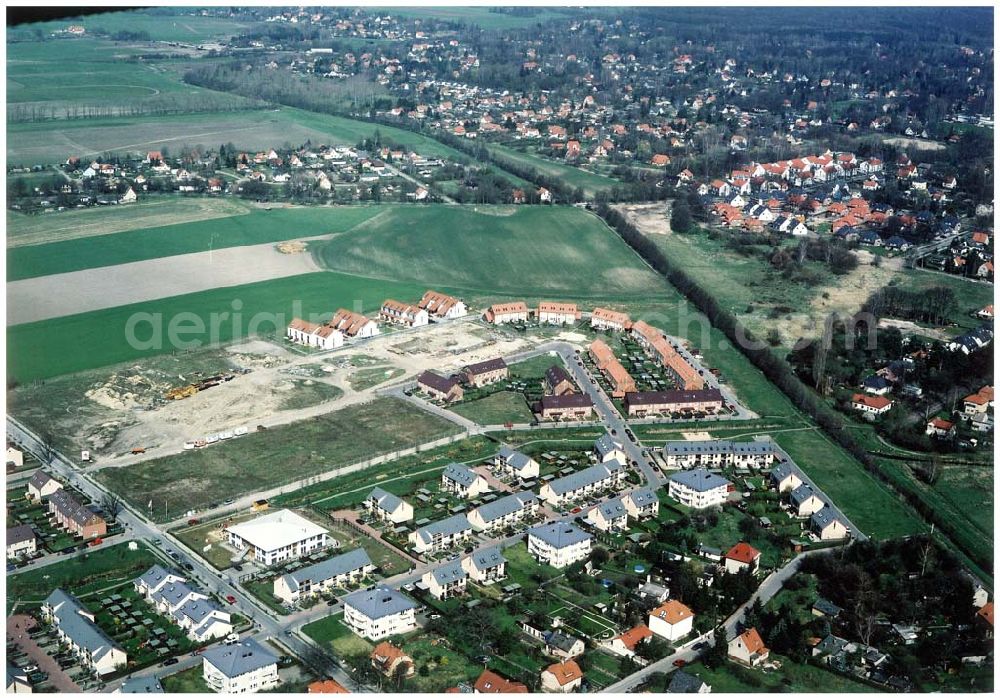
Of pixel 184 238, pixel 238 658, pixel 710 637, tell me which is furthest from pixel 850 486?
pixel 184 238

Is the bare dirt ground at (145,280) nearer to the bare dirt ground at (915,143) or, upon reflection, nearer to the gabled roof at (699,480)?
the gabled roof at (699,480)

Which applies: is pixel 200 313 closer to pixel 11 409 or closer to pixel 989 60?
pixel 11 409

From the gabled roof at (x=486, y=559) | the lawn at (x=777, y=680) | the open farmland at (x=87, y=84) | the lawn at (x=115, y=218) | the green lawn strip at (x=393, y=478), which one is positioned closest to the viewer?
the lawn at (x=777, y=680)

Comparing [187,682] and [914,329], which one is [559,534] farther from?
[914,329]

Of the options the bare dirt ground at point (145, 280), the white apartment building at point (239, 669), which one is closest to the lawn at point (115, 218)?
the bare dirt ground at point (145, 280)

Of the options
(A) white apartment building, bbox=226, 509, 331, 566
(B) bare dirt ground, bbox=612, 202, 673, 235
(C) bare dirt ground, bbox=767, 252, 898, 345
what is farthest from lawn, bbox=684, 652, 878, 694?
(B) bare dirt ground, bbox=612, 202, 673, 235

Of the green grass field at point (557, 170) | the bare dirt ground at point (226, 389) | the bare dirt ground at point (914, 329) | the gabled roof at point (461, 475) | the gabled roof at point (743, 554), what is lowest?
the bare dirt ground at point (226, 389)
